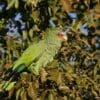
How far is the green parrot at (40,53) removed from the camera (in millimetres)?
3021

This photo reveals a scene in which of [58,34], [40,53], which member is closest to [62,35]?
[58,34]

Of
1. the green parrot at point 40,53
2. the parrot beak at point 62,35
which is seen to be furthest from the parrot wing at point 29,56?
the parrot beak at point 62,35

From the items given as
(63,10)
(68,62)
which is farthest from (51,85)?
(63,10)

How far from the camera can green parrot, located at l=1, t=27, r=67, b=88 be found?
3.02 metres

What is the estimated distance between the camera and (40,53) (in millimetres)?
3053

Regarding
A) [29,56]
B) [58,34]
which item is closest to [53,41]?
[58,34]

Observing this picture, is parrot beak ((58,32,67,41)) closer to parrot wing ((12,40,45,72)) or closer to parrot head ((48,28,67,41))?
parrot head ((48,28,67,41))

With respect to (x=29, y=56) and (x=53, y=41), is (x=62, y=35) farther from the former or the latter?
(x=29, y=56)

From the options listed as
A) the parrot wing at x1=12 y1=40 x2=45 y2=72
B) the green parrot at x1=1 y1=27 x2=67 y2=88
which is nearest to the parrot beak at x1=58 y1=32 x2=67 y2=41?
the green parrot at x1=1 y1=27 x2=67 y2=88

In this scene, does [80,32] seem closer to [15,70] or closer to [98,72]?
[98,72]

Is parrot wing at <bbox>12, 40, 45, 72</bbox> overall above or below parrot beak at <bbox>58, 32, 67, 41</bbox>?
below

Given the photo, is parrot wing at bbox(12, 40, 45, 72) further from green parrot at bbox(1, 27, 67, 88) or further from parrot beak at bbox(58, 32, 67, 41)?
parrot beak at bbox(58, 32, 67, 41)

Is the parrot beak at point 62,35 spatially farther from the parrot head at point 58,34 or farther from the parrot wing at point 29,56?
the parrot wing at point 29,56

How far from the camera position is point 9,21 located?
3469mm
